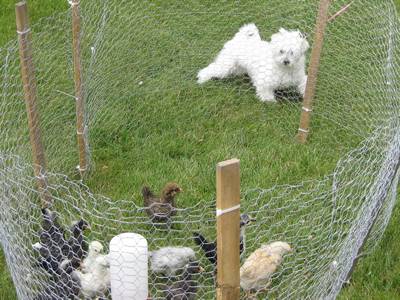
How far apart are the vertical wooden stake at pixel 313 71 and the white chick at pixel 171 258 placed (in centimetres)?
194

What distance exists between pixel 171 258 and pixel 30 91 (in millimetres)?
1194

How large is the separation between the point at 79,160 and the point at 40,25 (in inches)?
93.3

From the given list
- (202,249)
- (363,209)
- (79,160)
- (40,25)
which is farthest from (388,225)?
(40,25)

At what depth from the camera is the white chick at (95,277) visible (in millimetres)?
3068

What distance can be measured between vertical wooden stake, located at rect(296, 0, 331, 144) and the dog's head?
611mm

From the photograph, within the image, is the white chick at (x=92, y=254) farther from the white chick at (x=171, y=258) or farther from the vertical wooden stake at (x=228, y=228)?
the vertical wooden stake at (x=228, y=228)

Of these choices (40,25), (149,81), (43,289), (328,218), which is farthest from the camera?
(40,25)

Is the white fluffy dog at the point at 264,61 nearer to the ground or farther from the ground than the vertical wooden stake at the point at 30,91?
nearer to the ground

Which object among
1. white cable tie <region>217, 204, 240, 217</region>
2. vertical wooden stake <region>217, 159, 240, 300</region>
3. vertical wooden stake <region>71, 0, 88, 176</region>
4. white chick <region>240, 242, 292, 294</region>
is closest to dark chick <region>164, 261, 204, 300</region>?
white chick <region>240, 242, 292, 294</region>

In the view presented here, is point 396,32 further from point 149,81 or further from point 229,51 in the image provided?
point 149,81

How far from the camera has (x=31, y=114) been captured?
11.9 feet

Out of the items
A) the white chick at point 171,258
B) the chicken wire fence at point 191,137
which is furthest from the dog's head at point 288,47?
the white chick at point 171,258

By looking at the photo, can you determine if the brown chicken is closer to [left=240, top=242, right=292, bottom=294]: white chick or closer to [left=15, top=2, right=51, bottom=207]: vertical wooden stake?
[left=15, top=2, right=51, bottom=207]: vertical wooden stake

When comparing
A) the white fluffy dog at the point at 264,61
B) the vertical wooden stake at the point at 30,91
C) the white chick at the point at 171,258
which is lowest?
the white fluffy dog at the point at 264,61
